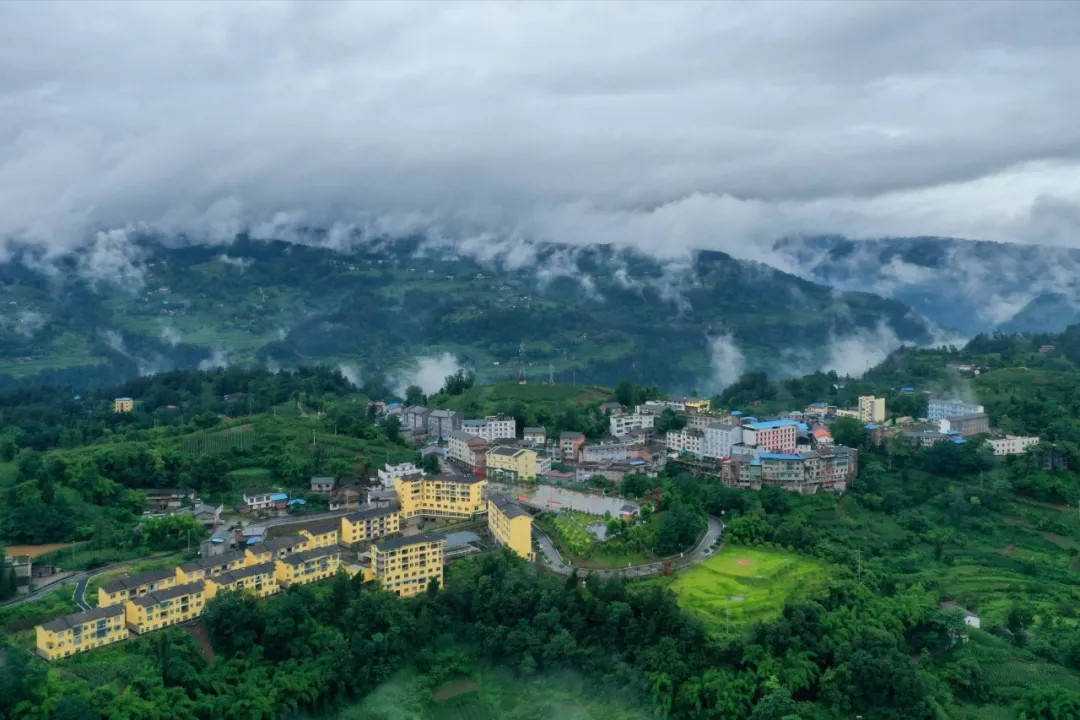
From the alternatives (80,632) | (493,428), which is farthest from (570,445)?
(80,632)

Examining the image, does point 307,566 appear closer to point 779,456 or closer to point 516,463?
point 516,463

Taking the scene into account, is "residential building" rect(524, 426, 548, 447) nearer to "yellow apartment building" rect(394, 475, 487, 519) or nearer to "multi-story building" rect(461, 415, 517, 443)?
"multi-story building" rect(461, 415, 517, 443)

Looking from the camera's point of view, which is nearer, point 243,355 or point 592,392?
point 592,392

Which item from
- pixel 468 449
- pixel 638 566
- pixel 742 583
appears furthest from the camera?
pixel 468 449

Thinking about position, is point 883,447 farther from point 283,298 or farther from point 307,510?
point 283,298

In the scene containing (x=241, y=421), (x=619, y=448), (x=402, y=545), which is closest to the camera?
(x=402, y=545)

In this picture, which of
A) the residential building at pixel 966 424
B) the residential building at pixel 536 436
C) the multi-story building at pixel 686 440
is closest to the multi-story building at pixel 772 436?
the multi-story building at pixel 686 440

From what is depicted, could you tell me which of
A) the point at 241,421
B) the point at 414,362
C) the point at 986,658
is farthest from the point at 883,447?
the point at 414,362
